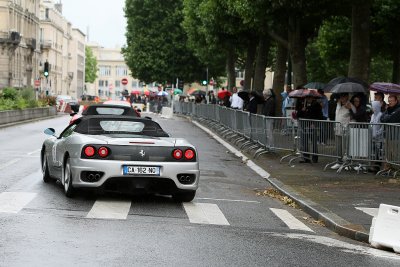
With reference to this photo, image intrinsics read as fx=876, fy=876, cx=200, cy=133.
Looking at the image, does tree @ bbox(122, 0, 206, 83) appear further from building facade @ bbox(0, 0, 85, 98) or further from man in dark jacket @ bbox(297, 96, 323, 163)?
man in dark jacket @ bbox(297, 96, 323, 163)

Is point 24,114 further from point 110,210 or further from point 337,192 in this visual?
point 110,210

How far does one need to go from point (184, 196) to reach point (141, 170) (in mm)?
1161

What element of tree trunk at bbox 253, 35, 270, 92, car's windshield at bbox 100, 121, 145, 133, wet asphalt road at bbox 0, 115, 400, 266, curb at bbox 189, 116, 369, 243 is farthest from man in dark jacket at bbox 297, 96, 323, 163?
tree trunk at bbox 253, 35, 270, 92

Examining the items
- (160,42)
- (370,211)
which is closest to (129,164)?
(370,211)

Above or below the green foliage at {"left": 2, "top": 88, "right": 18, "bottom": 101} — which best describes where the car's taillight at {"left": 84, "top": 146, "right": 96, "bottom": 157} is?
below

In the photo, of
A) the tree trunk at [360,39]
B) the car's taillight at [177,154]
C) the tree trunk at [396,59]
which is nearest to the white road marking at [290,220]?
the car's taillight at [177,154]

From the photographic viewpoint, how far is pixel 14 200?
12.4 metres

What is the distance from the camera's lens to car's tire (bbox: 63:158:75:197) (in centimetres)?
1280

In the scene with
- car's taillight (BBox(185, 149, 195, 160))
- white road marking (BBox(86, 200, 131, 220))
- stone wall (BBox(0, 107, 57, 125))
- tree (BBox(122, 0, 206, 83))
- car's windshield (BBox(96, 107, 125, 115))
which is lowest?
white road marking (BBox(86, 200, 131, 220))

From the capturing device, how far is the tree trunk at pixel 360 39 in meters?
24.9

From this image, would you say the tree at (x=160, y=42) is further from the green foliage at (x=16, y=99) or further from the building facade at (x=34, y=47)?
the green foliage at (x=16, y=99)

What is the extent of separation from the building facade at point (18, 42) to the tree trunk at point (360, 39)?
72674 millimetres

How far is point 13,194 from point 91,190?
132 centimetres

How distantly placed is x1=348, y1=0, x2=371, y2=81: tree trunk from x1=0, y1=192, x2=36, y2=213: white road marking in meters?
14.1
